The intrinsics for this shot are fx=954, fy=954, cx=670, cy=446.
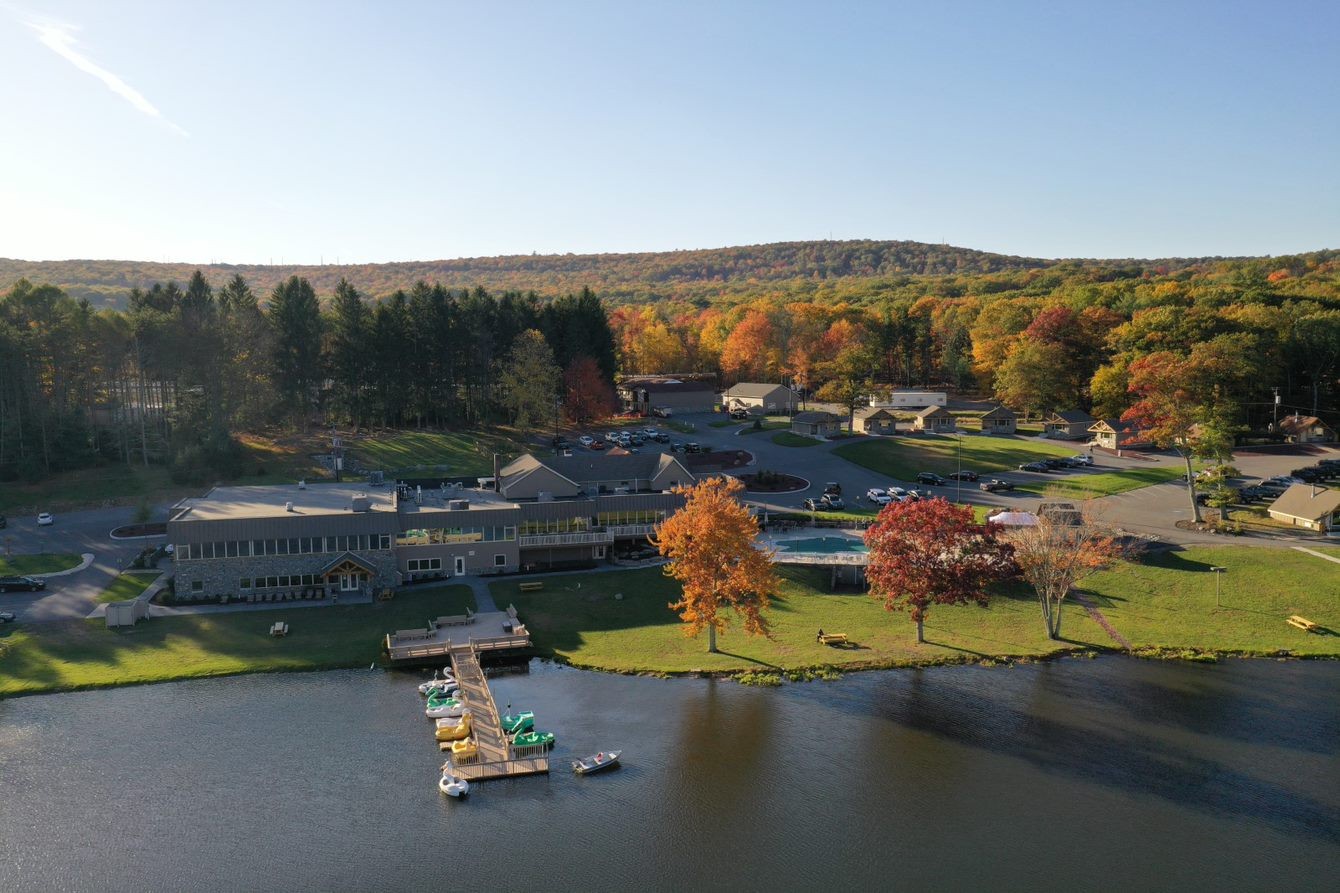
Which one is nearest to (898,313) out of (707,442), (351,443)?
(707,442)

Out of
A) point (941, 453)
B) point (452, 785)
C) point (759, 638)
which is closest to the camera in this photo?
point (452, 785)

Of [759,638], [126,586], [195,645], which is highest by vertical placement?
[126,586]

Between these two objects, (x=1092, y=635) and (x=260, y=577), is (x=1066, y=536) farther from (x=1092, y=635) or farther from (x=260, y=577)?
(x=260, y=577)

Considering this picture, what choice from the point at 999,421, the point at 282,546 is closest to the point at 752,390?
the point at 999,421

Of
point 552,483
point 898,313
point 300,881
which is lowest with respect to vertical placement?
point 300,881

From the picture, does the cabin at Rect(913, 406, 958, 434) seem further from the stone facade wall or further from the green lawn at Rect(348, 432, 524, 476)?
the stone facade wall

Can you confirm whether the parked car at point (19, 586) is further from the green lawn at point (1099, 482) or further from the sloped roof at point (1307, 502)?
the sloped roof at point (1307, 502)

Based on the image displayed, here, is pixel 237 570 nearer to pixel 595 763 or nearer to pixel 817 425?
pixel 595 763

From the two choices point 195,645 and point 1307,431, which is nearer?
point 195,645
